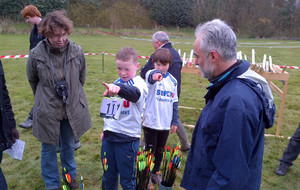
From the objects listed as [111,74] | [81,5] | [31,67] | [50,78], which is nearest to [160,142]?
[50,78]

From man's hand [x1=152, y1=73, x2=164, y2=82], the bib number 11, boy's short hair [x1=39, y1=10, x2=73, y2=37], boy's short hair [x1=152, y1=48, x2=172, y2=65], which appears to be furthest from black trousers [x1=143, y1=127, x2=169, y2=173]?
boy's short hair [x1=39, y1=10, x2=73, y2=37]

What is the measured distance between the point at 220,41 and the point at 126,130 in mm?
1292

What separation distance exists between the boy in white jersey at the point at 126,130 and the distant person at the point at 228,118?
33.8 inches

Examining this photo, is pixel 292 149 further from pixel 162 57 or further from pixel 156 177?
pixel 162 57

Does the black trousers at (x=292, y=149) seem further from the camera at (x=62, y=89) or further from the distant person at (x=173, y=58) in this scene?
the camera at (x=62, y=89)

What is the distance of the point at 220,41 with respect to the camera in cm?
133

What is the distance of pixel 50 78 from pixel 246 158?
1.96 metres

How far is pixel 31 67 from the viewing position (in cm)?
244

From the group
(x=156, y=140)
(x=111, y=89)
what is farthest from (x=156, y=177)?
(x=111, y=89)

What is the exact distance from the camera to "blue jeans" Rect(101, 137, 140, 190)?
2.32 metres

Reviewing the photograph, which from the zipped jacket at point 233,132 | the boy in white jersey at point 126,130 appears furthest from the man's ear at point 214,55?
the boy in white jersey at point 126,130

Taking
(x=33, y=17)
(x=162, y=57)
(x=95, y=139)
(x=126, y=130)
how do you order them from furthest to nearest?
(x=95, y=139) → (x=33, y=17) → (x=162, y=57) → (x=126, y=130)

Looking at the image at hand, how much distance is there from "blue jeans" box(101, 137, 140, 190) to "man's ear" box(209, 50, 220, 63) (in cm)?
128

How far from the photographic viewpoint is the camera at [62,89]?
8.03 ft
